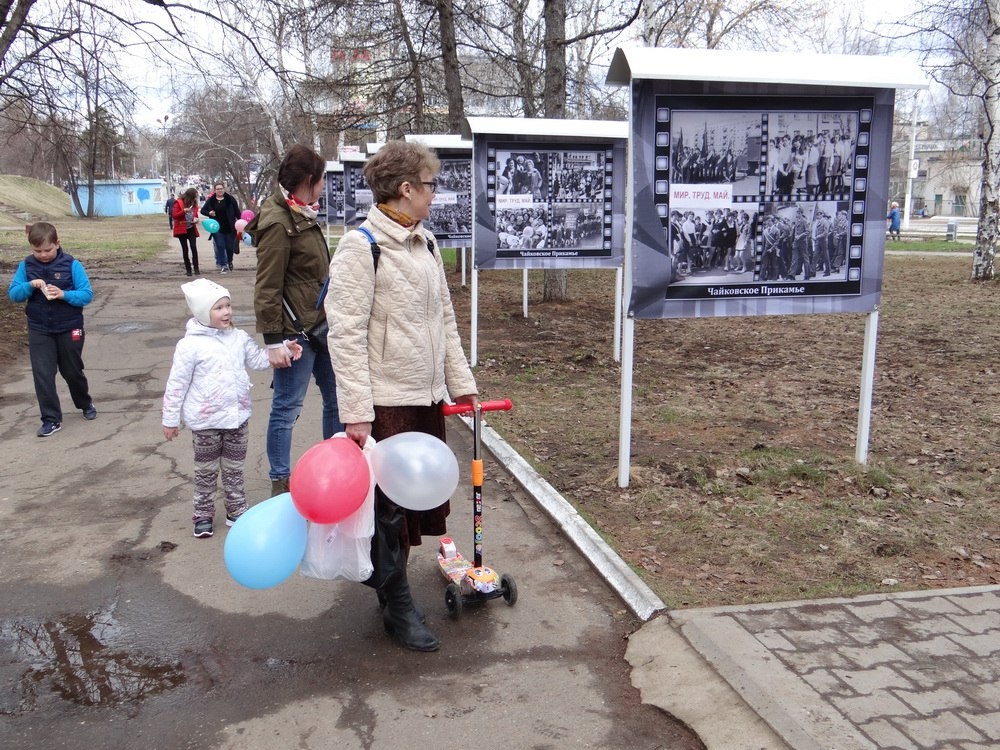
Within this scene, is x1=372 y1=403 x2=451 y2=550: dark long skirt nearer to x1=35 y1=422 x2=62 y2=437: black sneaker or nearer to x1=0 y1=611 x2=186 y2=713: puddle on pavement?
x1=0 y1=611 x2=186 y2=713: puddle on pavement

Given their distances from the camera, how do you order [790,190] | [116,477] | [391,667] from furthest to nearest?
[116,477] < [790,190] < [391,667]

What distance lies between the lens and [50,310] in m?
6.64

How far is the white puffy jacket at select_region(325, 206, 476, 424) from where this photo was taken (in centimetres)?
327

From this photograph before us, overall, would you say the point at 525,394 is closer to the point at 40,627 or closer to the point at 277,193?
the point at 277,193

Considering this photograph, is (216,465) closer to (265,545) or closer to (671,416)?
(265,545)

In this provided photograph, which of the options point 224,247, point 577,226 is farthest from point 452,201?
point 224,247

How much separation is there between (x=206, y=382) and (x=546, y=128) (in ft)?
16.9

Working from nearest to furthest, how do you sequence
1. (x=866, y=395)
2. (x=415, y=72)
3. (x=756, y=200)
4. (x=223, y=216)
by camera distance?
(x=756, y=200)
(x=866, y=395)
(x=415, y=72)
(x=223, y=216)

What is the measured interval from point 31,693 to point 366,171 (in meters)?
2.33

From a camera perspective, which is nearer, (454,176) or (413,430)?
(413,430)

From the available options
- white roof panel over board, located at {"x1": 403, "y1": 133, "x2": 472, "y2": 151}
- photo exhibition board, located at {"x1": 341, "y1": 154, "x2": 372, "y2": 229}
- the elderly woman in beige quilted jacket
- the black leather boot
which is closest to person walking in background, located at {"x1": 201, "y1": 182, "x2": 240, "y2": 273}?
photo exhibition board, located at {"x1": 341, "y1": 154, "x2": 372, "y2": 229}

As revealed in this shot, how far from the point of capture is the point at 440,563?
13.5 feet

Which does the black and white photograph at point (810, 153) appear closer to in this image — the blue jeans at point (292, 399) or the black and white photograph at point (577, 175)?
the blue jeans at point (292, 399)

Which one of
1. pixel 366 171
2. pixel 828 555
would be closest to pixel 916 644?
pixel 828 555
